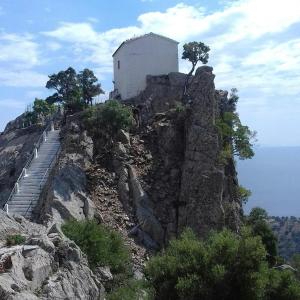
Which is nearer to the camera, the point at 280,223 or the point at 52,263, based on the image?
the point at 52,263

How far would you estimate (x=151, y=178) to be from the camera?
3853cm

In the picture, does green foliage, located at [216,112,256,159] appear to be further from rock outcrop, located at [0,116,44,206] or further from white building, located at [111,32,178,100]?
rock outcrop, located at [0,116,44,206]

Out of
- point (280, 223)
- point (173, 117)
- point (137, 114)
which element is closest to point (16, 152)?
point (137, 114)

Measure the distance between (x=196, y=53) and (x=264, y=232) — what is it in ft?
50.1

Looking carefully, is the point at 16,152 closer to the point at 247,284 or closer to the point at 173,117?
the point at 173,117

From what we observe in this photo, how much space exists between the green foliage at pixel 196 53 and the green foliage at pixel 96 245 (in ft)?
77.5

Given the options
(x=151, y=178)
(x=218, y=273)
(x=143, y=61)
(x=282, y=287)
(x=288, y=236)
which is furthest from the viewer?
(x=288, y=236)

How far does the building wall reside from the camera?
157 feet

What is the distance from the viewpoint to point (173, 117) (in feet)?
137

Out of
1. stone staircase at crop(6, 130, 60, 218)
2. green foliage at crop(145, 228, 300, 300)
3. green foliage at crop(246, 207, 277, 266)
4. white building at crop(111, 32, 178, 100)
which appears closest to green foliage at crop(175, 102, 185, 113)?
white building at crop(111, 32, 178, 100)

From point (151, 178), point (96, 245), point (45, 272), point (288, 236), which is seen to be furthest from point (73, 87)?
point (288, 236)

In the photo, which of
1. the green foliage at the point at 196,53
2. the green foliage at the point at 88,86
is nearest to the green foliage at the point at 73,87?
the green foliage at the point at 88,86

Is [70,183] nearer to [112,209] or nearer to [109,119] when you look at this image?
[112,209]

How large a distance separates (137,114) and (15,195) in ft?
37.6
